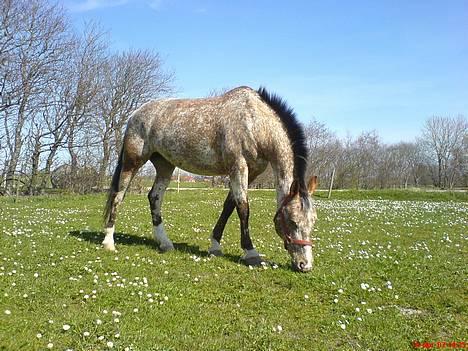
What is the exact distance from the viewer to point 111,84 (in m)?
44.3

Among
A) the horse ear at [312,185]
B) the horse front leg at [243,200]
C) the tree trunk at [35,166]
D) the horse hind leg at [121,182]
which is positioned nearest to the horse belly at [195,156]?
the horse front leg at [243,200]

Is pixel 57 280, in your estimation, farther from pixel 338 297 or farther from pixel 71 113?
pixel 71 113

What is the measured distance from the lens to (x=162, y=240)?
8977mm

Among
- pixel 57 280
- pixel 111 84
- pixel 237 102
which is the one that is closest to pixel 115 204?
pixel 57 280

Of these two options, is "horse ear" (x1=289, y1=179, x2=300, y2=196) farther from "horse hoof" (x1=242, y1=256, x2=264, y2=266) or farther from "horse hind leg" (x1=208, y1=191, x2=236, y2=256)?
"horse hind leg" (x1=208, y1=191, x2=236, y2=256)

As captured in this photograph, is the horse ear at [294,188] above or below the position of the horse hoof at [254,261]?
above

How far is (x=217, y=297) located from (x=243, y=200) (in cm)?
241

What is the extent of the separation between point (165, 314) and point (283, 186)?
332 cm

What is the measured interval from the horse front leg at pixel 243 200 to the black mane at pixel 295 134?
1019 mm

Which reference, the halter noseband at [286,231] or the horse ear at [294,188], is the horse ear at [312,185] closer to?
the horse ear at [294,188]

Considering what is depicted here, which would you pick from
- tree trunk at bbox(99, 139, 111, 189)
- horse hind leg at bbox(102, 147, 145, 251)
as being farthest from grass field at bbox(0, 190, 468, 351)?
tree trunk at bbox(99, 139, 111, 189)

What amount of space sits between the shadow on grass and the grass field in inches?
1.0

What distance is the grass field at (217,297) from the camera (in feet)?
15.0

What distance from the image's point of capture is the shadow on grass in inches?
341
